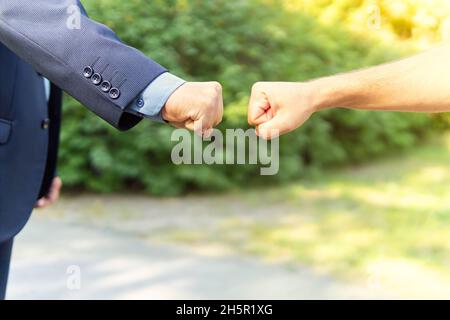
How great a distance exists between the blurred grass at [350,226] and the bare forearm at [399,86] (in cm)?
323

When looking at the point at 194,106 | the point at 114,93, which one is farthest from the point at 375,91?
the point at 114,93

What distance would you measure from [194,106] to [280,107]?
36 centimetres

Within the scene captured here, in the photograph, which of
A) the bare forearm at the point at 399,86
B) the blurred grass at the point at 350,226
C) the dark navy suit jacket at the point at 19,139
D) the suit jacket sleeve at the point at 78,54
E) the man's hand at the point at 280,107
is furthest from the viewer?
the blurred grass at the point at 350,226

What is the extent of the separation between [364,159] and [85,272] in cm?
545

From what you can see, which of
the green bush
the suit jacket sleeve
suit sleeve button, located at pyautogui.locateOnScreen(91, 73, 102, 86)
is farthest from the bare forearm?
the green bush

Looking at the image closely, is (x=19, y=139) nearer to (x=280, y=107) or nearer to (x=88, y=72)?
(x=88, y=72)

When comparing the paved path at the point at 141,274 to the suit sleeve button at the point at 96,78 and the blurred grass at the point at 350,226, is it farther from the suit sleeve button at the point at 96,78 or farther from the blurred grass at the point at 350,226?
the suit sleeve button at the point at 96,78

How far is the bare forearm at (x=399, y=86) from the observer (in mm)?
1852

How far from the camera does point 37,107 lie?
229 centimetres

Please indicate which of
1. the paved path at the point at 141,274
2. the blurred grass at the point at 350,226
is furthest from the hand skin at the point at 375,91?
the blurred grass at the point at 350,226

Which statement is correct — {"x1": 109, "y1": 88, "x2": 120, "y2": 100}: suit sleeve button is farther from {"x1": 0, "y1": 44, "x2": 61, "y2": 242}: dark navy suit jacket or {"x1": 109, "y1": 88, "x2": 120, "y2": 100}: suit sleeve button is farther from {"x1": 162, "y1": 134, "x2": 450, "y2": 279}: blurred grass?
{"x1": 162, "y1": 134, "x2": 450, "y2": 279}: blurred grass

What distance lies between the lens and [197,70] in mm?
7621

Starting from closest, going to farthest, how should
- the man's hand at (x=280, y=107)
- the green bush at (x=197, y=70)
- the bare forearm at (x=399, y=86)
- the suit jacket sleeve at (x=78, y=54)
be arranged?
the suit jacket sleeve at (x=78, y=54) < the bare forearm at (x=399, y=86) < the man's hand at (x=280, y=107) < the green bush at (x=197, y=70)

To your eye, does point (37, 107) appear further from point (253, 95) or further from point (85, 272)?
point (85, 272)
